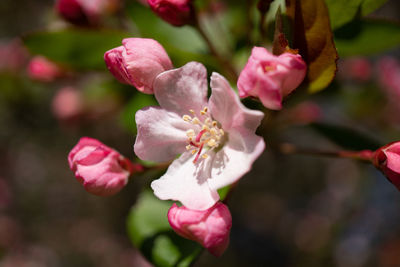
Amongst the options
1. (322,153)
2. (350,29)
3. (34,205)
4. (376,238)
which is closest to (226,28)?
(350,29)

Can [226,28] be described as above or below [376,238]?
above

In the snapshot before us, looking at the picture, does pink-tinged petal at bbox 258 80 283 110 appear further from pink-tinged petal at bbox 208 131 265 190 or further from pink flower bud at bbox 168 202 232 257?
pink flower bud at bbox 168 202 232 257

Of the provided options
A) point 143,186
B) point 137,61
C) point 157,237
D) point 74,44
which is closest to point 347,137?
point 157,237

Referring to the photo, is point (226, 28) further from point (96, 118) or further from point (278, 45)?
point (96, 118)

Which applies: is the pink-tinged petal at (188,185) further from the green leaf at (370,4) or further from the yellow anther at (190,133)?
the green leaf at (370,4)

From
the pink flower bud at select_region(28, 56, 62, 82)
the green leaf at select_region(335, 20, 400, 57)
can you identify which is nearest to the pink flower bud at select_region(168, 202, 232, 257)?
the green leaf at select_region(335, 20, 400, 57)

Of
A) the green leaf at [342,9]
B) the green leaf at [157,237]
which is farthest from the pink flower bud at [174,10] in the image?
the green leaf at [157,237]
